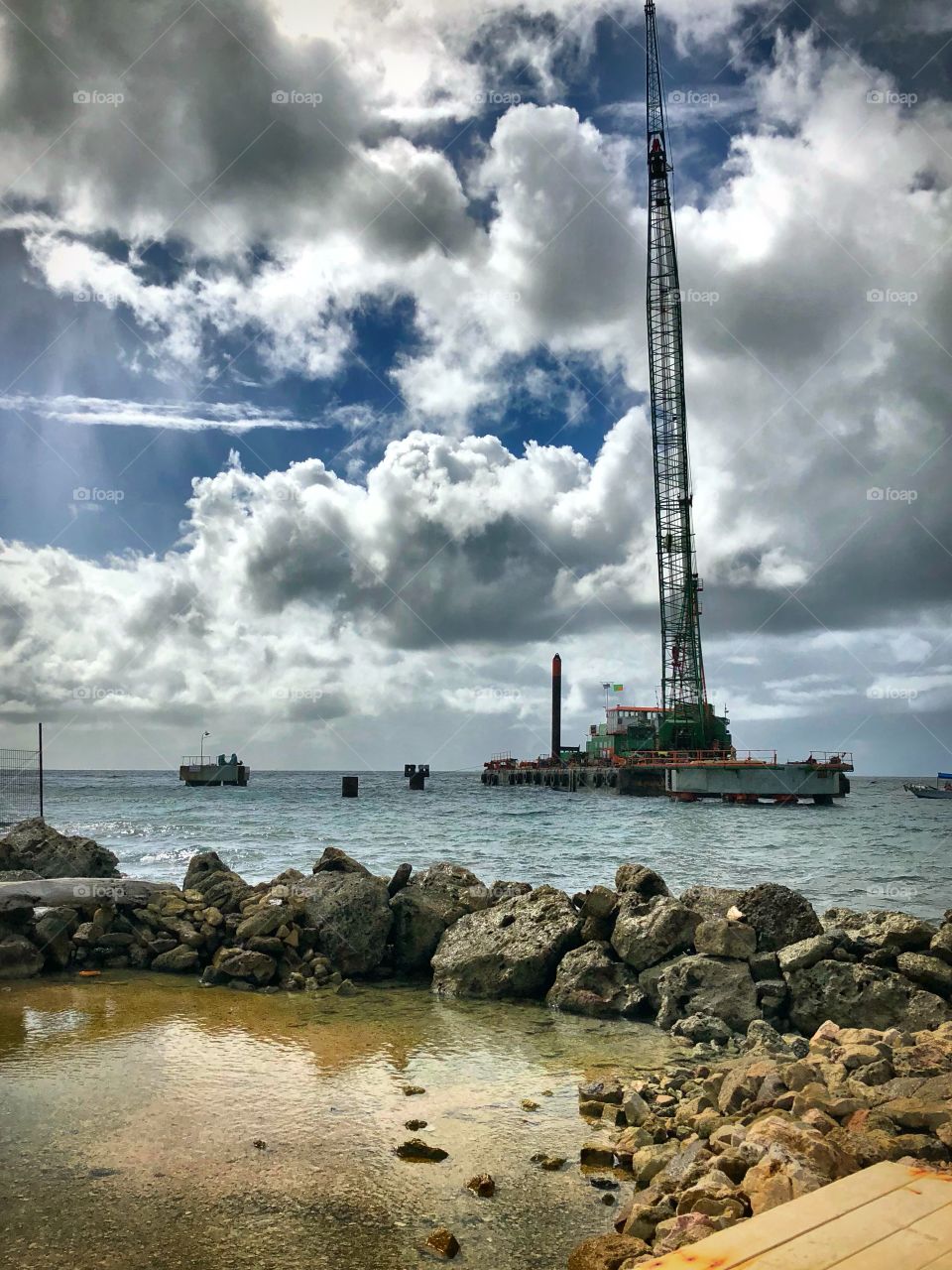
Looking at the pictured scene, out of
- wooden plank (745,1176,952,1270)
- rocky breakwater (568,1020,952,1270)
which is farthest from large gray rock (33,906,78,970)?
wooden plank (745,1176,952,1270)

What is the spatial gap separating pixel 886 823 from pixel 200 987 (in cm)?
4890

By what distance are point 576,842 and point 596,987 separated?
23898mm

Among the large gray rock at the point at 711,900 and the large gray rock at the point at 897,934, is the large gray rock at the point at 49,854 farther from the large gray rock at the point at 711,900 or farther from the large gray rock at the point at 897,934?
the large gray rock at the point at 897,934

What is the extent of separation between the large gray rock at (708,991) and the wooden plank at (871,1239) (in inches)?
193

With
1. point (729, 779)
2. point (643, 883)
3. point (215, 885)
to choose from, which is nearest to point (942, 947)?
point (643, 883)

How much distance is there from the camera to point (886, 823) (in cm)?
5116

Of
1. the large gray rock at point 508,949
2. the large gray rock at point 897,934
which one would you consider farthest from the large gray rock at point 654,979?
the large gray rock at point 897,934

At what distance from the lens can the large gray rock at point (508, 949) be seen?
1007 cm

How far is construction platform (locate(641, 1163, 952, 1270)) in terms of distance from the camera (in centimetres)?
326

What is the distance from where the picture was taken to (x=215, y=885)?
12.7m

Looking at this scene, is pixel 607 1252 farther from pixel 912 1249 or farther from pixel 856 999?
pixel 856 999

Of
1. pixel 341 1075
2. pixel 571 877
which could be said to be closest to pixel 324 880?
pixel 341 1075

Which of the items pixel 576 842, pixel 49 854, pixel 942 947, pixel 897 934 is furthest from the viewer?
pixel 576 842

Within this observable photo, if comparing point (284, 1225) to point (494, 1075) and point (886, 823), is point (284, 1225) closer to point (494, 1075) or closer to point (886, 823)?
point (494, 1075)
